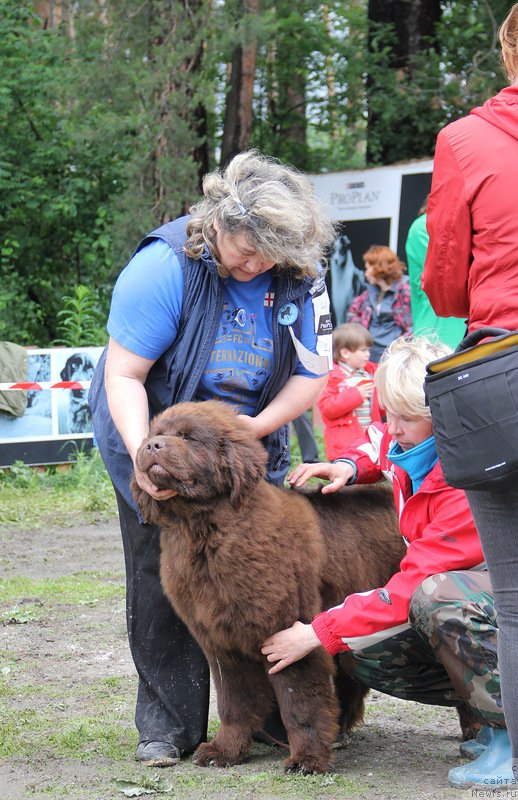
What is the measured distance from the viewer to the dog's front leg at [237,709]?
3.70 metres

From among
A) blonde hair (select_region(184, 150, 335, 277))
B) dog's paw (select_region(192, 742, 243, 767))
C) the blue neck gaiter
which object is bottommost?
dog's paw (select_region(192, 742, 243, 767))

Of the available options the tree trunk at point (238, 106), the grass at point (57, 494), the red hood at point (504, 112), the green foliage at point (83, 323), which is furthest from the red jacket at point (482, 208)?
the tree trunk at point (238, 106)

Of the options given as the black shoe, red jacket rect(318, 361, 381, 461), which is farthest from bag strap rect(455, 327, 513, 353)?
red jacket rect(318, 361, 381, 461)

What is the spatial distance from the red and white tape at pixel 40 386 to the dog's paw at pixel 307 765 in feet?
22.4

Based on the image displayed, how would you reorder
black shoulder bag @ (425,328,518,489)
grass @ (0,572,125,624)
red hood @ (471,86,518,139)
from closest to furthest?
black shoulder bag @ (425,328,518,489), red hood @ (471,86,518,139), grass @ (0,572,125,624)

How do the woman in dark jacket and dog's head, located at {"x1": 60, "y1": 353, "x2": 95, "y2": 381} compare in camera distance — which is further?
dog's head, located at {"x1": 60, "y1": 353, "x2": 95, "y2": 381}

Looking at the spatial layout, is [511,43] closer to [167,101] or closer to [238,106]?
[167,101]

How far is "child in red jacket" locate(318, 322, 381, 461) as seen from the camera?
7.68 meters

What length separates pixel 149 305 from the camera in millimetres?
3627

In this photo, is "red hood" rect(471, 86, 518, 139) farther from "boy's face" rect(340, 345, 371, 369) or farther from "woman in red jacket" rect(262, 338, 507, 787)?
"boy's face" rect(340, 345, 371, 369)

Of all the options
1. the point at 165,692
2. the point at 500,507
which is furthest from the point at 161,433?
the point at 500,507

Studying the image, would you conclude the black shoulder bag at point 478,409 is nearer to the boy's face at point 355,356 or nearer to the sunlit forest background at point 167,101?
the boy's face at point 355,356

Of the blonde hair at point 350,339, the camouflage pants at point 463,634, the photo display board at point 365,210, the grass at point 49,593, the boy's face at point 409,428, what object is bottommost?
the grass at point 49,593

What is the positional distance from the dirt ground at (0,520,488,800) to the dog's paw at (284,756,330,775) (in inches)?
1.8
